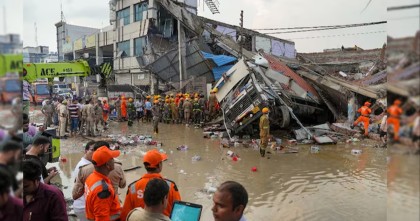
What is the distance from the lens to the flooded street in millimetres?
5418

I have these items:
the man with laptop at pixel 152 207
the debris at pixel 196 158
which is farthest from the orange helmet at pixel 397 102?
the debris at pixel 196 158

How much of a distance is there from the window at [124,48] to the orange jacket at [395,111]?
1149 inches

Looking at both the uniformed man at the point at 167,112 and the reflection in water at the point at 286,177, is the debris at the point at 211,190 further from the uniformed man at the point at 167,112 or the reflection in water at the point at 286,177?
the uniformed man at the point at 167,112

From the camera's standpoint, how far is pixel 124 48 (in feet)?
97.4

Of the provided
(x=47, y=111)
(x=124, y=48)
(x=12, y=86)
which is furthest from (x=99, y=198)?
(x=124, y=48)

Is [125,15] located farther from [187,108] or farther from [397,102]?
[397,102]

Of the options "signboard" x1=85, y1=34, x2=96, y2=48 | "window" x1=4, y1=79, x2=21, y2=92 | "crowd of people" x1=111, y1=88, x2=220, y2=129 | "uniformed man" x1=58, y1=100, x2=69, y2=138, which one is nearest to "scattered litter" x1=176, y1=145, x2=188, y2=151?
"crowd of people" x1=111, y1=88, x2=220, y2=129

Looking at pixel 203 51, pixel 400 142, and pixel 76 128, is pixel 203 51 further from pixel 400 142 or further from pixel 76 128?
pixel 400 142

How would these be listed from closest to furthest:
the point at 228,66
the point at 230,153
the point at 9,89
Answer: the point at 9,89, the point at 230,153, the point at 228,66

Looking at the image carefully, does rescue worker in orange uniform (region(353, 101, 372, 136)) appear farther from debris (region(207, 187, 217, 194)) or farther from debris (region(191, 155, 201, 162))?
debris (region(207, 187, 217, 194))

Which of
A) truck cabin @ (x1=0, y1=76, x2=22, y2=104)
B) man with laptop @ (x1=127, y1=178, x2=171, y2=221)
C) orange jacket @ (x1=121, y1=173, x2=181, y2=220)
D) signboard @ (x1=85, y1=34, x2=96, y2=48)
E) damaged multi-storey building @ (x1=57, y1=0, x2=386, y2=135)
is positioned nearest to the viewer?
truck cabin @ (x1=0, y1=76, x2=22, y2=104)

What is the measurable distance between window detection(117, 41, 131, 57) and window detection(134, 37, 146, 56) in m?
1.27

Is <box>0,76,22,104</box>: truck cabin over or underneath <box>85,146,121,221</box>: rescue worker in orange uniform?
over

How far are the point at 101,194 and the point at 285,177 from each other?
5.22m
